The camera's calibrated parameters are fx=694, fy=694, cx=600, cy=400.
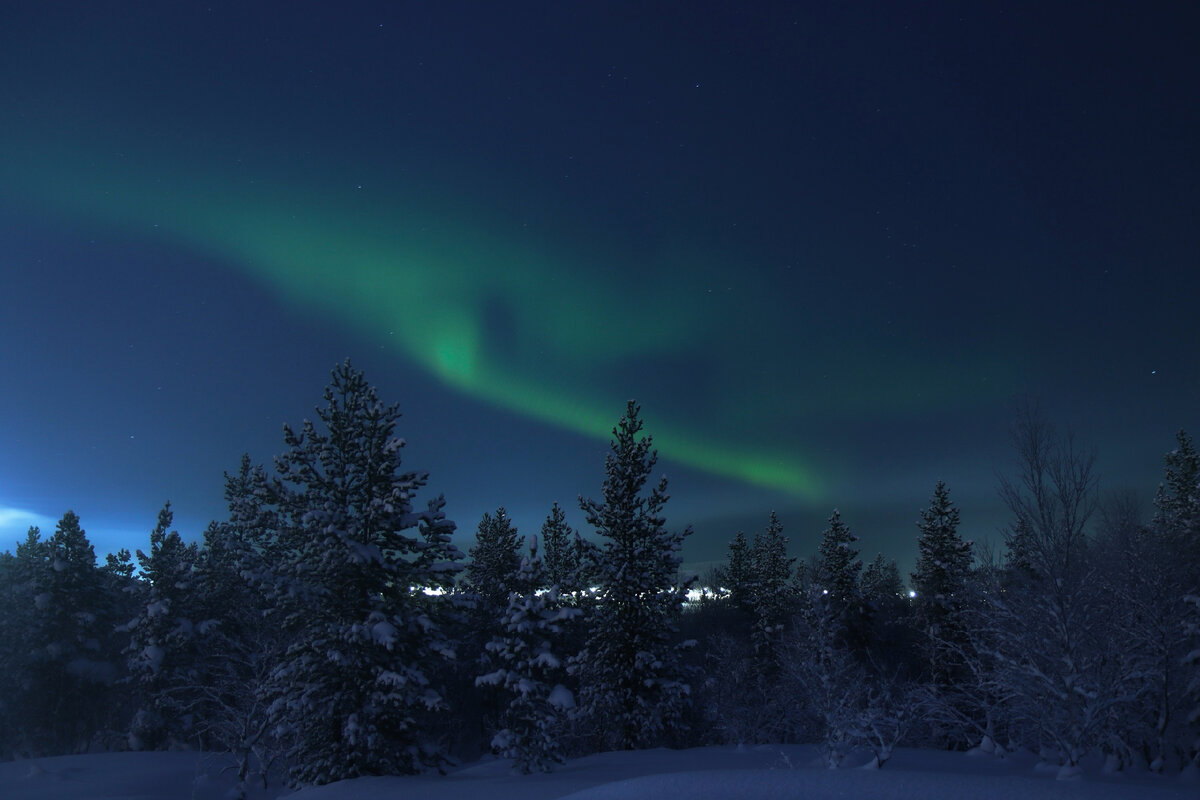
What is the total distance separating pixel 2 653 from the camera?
1681 inches

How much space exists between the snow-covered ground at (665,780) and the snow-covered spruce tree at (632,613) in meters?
4.03

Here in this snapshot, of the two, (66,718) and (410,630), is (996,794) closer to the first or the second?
(410,630)

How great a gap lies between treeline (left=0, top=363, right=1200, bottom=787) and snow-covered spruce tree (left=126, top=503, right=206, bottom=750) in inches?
5.8

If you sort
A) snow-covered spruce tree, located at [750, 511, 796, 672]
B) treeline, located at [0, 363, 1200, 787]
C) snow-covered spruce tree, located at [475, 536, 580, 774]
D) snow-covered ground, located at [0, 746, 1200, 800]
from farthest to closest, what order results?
snow-covered spruce tree, located at [750, 511, 796, 672] → snow-covered spruce tree, located at [475, 536, 580, 774] → treeline, located at [0, 363, 1200, 787] → snow-covered ground, located at [0, 746, 1200, 800]

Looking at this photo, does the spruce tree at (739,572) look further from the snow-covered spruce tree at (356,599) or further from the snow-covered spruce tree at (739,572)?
the snow-covered spruce tree at (356,599)

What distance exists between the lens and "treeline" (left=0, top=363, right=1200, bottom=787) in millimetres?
18234

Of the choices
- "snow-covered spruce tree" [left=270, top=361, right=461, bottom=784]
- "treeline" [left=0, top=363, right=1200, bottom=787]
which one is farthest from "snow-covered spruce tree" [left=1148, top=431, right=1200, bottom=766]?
"snow-covered spruce tree" [left=270, top=361, right=461, bottom=784]

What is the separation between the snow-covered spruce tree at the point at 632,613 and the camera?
3272cm

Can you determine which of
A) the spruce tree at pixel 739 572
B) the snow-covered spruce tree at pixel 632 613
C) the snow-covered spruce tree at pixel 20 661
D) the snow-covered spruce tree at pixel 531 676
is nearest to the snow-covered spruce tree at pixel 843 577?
the spruce tree at pixel 739 572

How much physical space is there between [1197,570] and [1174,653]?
470 inches

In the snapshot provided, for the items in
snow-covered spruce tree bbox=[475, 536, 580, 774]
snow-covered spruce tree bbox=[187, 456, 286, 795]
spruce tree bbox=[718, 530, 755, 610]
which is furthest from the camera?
spruce tree bbox=[718, 530, 755, 610]

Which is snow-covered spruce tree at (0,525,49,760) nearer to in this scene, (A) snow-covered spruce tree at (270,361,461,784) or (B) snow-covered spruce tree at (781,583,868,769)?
(A) snow-covered spruce tree at (270,361,461,784)

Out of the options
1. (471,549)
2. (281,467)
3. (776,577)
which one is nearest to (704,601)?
(776,577)

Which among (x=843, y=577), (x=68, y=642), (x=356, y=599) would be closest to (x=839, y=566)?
(x=843, y=577)
